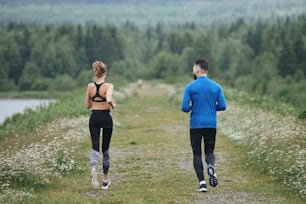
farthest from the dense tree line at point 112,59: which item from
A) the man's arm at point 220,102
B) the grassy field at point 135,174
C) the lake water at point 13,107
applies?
the man's arm at point 220,102

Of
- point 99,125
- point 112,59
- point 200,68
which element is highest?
point 200,68

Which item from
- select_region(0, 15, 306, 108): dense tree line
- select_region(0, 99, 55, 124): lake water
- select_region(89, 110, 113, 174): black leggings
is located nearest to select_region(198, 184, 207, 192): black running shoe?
select_region(89, 110, 113, 174): black leggings

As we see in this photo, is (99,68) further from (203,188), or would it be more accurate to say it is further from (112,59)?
(112,59)

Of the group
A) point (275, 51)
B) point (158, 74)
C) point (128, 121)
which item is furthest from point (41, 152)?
point (158, 74)

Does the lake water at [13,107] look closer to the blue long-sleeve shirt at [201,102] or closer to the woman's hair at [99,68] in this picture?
the woman's hair at [99,68]

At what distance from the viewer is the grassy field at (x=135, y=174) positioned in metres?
10.7

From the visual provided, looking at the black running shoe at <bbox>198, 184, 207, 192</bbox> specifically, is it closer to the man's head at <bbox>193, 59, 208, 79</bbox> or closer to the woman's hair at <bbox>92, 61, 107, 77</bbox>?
the man's head at <bbox>193, 59, 208, 79</bbox>

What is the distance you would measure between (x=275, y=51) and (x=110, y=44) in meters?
28.5

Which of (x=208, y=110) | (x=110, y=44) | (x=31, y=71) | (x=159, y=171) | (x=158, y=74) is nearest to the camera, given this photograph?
(x=208, y=110)

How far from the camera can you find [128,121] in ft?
92.4

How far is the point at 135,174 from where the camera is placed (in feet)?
44.8

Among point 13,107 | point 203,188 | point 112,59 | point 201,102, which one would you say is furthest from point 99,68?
point 112,59

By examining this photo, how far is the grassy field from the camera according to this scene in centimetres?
1070

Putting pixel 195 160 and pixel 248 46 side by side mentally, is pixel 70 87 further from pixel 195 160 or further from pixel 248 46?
pixel 195 160
